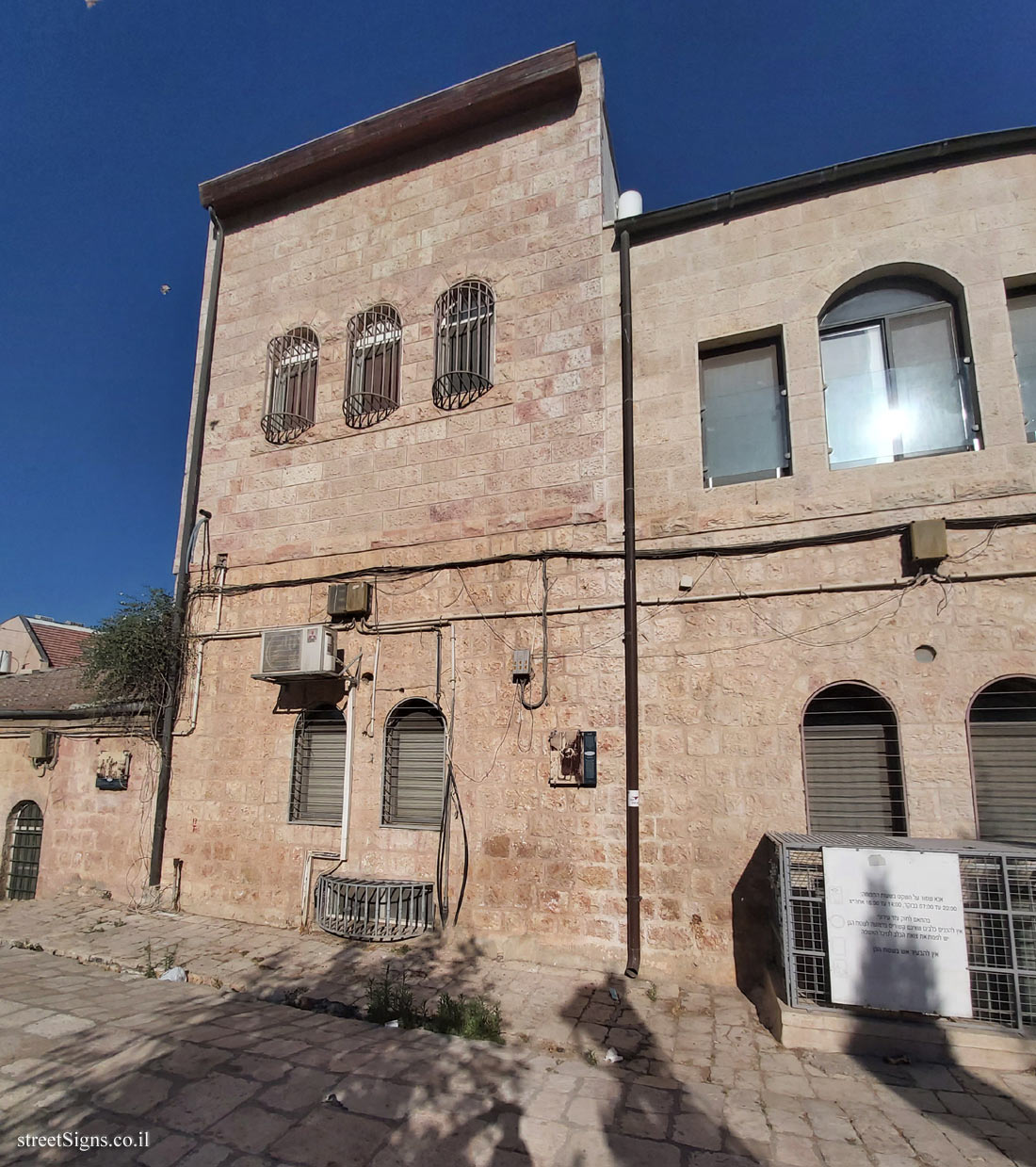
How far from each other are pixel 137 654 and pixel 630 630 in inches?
259

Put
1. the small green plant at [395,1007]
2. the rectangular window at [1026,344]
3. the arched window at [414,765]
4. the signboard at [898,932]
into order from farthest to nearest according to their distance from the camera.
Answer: the arched window at [414,765]
the rectangular window at [1026,344]
the small green plant at [395,1007]
the signboard at [898,932]

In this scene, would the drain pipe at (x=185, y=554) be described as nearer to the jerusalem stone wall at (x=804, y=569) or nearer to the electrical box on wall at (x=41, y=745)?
the electrical box on wall at (x=41, y=745)

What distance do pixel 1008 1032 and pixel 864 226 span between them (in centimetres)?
691

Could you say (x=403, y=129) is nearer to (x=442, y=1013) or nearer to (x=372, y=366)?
(x=372, y=366)

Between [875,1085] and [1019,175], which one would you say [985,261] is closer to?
[1019,175]

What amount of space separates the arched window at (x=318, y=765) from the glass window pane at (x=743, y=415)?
5.17m

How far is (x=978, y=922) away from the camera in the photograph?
15.8 ft

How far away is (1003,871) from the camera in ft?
15.0

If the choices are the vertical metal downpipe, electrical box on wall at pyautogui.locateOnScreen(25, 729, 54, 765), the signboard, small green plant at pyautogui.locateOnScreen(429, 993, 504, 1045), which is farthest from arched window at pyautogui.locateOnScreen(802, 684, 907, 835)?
electrical box on wall at pyautogui.locateOnScreen(25, 729, 54, 765)

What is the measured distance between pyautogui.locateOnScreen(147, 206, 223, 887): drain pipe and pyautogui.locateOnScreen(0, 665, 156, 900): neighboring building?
0.96ft

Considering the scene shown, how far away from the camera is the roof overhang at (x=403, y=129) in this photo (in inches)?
312

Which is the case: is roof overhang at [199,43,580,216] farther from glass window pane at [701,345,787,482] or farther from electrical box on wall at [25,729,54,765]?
electrical box on wall at [25,729,54,765]

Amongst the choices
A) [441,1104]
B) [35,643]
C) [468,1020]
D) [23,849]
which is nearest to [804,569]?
[468,1020]

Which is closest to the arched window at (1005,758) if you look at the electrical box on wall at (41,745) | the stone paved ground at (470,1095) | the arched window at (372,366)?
the stone paved ground at (470,1095)
